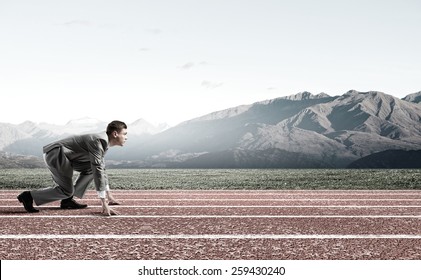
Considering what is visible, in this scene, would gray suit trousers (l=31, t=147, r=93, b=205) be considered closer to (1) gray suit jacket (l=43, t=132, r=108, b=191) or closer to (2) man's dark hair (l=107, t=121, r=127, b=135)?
(1) gray suit jacket (l=43, t=132, r=108, b=191)

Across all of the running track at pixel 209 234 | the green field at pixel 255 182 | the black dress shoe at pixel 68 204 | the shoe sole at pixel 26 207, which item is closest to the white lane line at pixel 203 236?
the running track at pixel 209 234

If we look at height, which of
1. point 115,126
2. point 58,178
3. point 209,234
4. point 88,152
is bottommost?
point 209,234

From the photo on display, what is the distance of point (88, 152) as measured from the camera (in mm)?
9750

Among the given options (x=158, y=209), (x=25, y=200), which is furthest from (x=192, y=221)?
A: (x=25, y=200)

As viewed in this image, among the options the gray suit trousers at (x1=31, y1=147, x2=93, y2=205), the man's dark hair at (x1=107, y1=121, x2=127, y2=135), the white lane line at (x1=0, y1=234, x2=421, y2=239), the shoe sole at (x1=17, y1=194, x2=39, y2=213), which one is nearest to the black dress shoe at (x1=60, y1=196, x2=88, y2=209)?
the gray suit trousers at (x1=31, y1=147, x2=93, y2=205)

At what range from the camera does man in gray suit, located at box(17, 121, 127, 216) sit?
371 inches

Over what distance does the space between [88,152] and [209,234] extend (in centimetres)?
315

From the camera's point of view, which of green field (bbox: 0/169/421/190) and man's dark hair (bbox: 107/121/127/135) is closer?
man's dark hair (bbox: 107/121/127/135)

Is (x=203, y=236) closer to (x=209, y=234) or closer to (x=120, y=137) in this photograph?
(x=209, y=234)

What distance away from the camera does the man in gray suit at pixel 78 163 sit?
942cm

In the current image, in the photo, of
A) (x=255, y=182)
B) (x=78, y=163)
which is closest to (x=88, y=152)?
(x=78, y=163)

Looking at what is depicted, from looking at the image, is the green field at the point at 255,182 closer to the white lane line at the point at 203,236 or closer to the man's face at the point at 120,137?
the man's face at the point at 120,137
